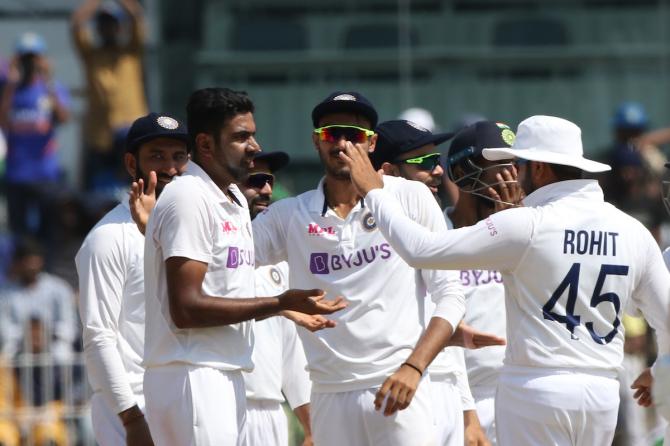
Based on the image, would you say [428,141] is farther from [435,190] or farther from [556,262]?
[556,262]

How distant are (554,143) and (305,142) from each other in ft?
26.7

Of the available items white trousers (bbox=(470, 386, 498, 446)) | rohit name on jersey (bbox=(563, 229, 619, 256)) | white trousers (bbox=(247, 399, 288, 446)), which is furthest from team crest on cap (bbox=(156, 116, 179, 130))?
white trousers (bbox=(470, 386, 498, 446))

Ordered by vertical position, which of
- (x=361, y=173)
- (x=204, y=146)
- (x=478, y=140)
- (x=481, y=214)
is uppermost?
(x=478, y=140)

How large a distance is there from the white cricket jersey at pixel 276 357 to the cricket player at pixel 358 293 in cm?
67

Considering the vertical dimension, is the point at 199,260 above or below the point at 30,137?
below

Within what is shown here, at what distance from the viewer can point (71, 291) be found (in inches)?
487

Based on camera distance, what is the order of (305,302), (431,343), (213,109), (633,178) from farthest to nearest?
(633,178) → (431,343) → (213,109) → (305,302)

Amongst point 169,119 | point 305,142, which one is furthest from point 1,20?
point 169,119

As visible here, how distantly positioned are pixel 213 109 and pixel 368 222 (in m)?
0.96

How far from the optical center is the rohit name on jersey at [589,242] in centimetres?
598

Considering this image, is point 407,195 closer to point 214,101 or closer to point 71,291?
point 214,101

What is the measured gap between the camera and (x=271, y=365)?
740 cm

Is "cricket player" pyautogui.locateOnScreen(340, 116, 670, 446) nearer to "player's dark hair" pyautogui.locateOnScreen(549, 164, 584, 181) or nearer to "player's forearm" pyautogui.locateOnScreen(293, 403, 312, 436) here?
"player's dark hair" pyautogui.locateOnScreen(549, 164, 584, 181)

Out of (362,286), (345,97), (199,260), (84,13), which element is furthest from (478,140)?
(84,13)
